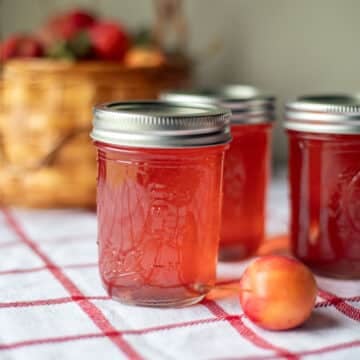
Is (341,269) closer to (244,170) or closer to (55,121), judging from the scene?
(244,170)

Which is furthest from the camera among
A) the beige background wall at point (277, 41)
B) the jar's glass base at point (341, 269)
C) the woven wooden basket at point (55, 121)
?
the beige background wall at point (277, 41)

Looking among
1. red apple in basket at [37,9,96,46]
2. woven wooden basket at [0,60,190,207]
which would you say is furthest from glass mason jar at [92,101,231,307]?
red apple in basket at [37,9,96,46]

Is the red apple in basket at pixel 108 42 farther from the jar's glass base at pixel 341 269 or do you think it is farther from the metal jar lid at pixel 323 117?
the jar's glass base at pixel 341 269

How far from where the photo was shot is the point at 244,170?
999mm

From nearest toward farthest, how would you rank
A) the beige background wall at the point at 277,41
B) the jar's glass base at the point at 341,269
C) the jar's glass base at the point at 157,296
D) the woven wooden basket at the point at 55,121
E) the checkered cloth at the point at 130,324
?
the checkered cloth at the point at 130,324
the jar's glass base at the point at 157,296
the jar's glass base at the point at 341,269
the woven wooden basket at the point at 55,121
the beige background wall at the point at 277,41

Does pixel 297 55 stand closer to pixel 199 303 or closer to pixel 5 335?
pixel 199 303

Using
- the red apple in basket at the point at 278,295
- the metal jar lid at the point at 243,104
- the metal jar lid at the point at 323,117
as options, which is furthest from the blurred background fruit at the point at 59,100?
the red apple in basket at the point at 278,295

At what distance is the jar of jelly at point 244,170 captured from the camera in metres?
0.98

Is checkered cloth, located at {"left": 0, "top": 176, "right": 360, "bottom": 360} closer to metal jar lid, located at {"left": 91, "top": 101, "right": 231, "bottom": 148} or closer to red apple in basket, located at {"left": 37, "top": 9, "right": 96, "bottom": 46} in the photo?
metal jar lid, located at {"left": 91, "top": 101, "right": 231, "bottom": 148}

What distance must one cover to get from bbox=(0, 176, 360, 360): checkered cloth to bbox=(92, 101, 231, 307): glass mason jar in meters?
0.03

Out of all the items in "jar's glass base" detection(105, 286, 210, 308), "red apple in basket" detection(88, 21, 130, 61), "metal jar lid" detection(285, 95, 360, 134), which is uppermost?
"red apple in basket" detection(88, 21, 130, 61)

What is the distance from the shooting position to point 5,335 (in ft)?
2.43

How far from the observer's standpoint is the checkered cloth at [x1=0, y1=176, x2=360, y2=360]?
2.32 feet

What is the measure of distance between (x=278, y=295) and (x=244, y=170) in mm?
277
